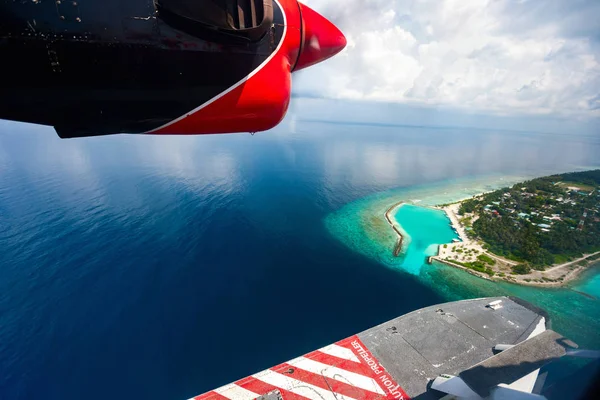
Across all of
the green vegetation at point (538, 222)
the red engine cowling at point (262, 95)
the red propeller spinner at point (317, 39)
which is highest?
the red propeller spinner at point (317, 39)

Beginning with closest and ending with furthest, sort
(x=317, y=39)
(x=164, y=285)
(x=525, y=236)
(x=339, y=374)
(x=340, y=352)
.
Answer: (x=317, y=39) → (x=339, y=374) → (x=340, y=352) → (x=164, y=285) → (x=525, y=236)

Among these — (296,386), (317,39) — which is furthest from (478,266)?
(317,39)

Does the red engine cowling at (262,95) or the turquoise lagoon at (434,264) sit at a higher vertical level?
the red engine cowling at (262,95)

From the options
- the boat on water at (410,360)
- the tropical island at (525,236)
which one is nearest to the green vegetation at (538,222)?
the tropical island at (525,236)

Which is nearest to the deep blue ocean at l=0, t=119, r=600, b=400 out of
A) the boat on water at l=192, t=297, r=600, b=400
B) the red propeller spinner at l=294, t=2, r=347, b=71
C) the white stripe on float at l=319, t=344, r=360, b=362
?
the white stripe on float at l=319, t=344, r=360, b=362

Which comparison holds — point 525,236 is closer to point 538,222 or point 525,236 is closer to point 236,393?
point 538,222

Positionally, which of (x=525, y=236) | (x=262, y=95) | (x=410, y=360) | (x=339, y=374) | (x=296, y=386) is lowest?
(x=525, y=236)

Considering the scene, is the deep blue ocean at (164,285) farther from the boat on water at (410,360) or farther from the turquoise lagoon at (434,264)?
the boat on water at (410,360)
